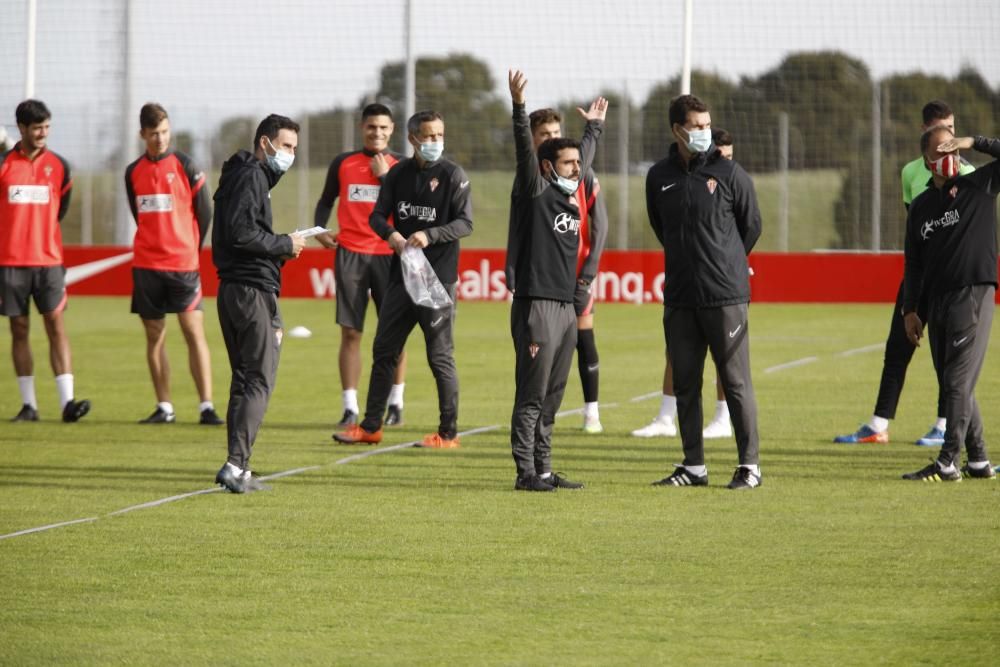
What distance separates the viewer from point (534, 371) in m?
8.97

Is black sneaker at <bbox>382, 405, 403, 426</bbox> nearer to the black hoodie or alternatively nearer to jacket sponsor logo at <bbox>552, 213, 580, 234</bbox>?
the black hoodie

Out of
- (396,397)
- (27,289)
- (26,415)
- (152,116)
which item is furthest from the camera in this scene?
(27,289)

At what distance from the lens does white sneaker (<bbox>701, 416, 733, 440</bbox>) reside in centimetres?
1132

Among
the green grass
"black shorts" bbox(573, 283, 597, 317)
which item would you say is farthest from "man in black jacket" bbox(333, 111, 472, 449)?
the green grass

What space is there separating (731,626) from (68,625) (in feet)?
7.91

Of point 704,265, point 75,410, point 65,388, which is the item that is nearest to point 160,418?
point 75,410

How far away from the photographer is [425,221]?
10672mm

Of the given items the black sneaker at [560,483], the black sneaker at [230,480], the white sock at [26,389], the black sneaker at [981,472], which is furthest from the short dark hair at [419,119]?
the white sock at [26,389]

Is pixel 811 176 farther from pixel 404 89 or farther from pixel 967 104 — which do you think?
pixel 404 89

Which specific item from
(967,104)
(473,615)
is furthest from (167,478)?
(967,104)

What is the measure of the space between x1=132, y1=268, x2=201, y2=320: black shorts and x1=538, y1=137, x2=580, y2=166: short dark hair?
162 inches

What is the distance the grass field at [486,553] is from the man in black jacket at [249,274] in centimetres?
41

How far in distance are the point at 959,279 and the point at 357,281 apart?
471 centimetres

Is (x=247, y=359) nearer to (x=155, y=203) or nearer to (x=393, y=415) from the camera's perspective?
(x=393, y=415)
